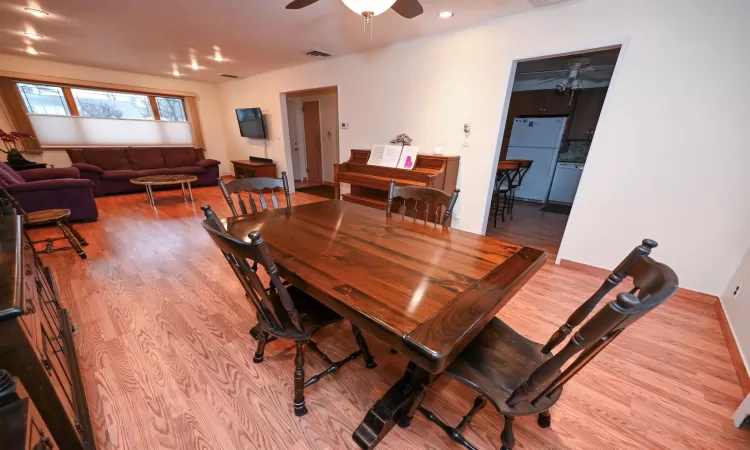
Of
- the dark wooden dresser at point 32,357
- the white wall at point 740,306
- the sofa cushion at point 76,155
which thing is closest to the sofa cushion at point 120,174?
the sofa cushion at point 76,155

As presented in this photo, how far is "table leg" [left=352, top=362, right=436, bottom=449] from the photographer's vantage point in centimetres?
102

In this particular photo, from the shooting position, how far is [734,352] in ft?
5.04

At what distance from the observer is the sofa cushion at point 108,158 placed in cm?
483

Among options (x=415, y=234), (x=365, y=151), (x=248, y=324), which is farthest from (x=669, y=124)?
(x=248, y=324)

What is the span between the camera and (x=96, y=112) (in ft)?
17.2

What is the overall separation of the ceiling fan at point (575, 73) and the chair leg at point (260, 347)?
5.24m

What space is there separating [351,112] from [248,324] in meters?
3.36

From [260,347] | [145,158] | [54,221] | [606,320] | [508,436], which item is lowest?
[260,347]

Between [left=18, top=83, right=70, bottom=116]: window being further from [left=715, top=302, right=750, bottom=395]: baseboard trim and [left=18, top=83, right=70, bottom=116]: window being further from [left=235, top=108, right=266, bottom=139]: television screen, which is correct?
[left=715, top=302, right=750, bottom=395]: baseboard trim

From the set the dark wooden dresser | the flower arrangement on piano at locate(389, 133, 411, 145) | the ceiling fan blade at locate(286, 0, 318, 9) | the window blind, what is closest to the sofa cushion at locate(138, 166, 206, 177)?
the window blind

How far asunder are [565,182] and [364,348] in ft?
17.9

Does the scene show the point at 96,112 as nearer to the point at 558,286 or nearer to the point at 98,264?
the point at 98,264

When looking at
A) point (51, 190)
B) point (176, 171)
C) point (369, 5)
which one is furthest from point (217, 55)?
point (369, 5)

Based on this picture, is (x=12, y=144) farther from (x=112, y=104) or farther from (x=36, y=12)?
(x=36, y=12)
